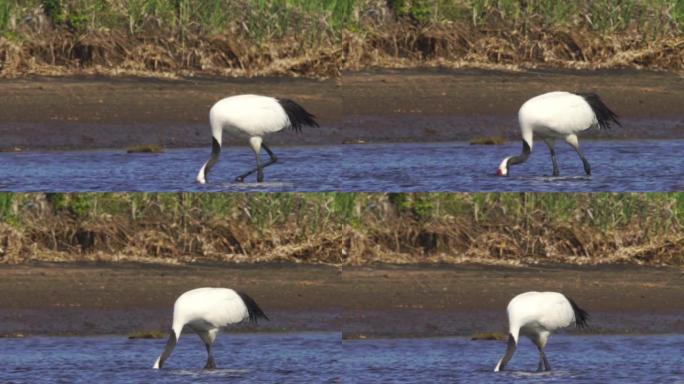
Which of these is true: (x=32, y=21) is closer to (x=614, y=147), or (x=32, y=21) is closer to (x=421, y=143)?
(x=421, y=143)

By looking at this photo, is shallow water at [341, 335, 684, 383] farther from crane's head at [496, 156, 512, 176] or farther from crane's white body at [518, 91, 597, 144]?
crane's white body at [518, 91, 597, 144]

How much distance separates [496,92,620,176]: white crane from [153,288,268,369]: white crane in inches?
125

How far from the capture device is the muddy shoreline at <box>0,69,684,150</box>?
18.5m

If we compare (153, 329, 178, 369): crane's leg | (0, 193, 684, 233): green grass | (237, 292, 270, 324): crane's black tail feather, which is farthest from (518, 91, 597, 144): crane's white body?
(153, 329, 178, 369): crane's leg

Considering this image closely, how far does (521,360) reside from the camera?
16359 millimetres

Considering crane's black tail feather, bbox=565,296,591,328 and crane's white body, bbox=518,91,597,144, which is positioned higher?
crane's white body, bbox=518,91,597,144

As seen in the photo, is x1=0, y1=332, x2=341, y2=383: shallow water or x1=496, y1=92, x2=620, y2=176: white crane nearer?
x1=0, y1=332, x2=341, y2=383: shallow water

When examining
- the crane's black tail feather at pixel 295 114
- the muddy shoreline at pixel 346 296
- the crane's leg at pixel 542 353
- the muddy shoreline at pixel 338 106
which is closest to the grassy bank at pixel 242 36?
the muddy shoreline at pixel 338 106

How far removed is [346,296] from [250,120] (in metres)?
2.45

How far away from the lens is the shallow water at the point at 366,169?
16438mm

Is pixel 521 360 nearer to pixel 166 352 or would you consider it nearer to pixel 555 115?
pixel 555 115

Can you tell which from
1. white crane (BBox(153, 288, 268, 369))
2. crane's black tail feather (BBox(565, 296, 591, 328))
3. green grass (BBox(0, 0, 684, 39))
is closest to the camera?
white crane (BBox(153, 288, 268, 369))

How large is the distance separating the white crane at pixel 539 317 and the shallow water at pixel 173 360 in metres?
1.83

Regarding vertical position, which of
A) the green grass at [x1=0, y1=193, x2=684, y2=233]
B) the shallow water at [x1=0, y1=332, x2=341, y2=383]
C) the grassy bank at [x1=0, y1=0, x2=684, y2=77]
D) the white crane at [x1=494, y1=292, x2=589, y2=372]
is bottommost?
the shallow water at [x1=0, y1=332, x2=341, y2=383]
